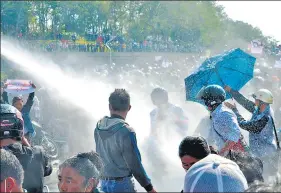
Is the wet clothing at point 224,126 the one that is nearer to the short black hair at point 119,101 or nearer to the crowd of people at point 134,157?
the crowd of people at point 134,157

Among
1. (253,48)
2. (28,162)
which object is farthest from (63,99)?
(28,162)

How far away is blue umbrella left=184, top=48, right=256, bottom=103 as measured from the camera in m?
4.99

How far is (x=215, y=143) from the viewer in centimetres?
406

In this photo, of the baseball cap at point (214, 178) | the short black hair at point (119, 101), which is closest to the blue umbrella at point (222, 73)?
the short black hair at point (119, 101)

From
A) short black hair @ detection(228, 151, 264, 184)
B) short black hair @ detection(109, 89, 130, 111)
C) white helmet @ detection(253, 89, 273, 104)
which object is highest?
short black hair @ detection(109, 89, 130, 111)

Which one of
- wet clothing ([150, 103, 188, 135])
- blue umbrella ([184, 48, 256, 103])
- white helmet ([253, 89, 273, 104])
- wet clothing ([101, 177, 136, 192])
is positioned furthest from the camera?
wet clothing ([150, 103, 188, 135])

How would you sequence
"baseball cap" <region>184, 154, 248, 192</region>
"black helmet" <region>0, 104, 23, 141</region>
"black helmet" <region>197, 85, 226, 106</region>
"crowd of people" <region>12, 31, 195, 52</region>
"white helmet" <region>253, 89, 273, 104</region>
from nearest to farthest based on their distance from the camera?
"baseball cap" <region>184, 154, 248, 192</region>, "black helmet" <region>0, 104, 23, 141</region>, "black helmet" <region>197, 85, 226, 106</region>, "white helmet" <region>253, 89, 273, 104</region>, "crowd of people" <region>12, 31, 195, 52</region>

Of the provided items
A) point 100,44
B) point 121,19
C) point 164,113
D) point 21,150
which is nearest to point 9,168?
point 21,150

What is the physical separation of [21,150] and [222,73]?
2610 millimetres

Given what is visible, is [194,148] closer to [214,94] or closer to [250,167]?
[250,167]

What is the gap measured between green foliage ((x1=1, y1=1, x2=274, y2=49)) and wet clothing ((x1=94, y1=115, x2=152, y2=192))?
35160mm

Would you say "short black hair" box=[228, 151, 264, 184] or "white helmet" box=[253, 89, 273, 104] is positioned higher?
"white helmet" box=[253, 89, 273, 104]

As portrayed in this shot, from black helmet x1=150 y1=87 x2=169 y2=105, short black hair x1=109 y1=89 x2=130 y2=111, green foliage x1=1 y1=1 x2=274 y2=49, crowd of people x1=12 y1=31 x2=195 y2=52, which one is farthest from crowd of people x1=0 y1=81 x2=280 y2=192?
green foliage x1=1 y1=1 x2=274 y2=49

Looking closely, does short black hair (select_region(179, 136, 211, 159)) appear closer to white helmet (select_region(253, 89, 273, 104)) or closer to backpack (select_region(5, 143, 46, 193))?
backpack (select_region(5, 143, 46, 193))
